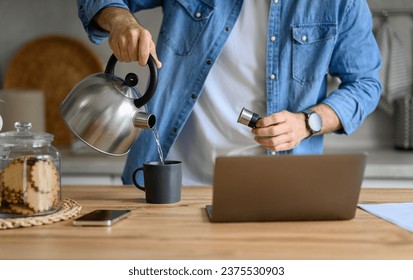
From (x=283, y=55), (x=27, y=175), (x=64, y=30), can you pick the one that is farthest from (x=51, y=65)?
(x=27, y=175)

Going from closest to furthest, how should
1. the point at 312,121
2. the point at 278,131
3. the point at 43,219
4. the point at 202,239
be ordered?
the point at 202,239, the point at 43,219, the point at 278,131, the point at 312,121

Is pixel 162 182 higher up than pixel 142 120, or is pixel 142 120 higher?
pixel 142 120

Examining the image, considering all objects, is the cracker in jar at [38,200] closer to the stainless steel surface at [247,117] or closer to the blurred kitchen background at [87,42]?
the stainless steel surface at [247,117]

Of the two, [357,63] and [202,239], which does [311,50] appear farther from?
[202,239]

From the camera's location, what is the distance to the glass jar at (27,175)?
1000 mm

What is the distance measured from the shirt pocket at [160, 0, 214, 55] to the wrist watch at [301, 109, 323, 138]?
1.29ft

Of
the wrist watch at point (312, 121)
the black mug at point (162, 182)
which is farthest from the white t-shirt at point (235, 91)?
the black mug at point (162, 182)

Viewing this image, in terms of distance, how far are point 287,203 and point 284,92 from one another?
2.16 feet

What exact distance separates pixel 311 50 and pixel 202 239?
86 cm

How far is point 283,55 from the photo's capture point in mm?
1559

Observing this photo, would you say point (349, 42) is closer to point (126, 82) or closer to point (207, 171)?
point (207, 171)

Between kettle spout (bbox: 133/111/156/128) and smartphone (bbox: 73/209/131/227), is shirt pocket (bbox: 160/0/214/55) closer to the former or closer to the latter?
kettle spout (bbox: 133/111/156/128)

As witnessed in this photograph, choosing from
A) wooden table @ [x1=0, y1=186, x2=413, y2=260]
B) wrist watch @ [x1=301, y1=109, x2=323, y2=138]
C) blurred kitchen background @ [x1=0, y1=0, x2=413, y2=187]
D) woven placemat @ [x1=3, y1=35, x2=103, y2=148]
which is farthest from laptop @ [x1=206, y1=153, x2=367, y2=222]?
woven placemat @ [x1=3, y1=35, x2=103, y2=148]

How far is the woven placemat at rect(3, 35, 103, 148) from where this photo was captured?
2887 mm
